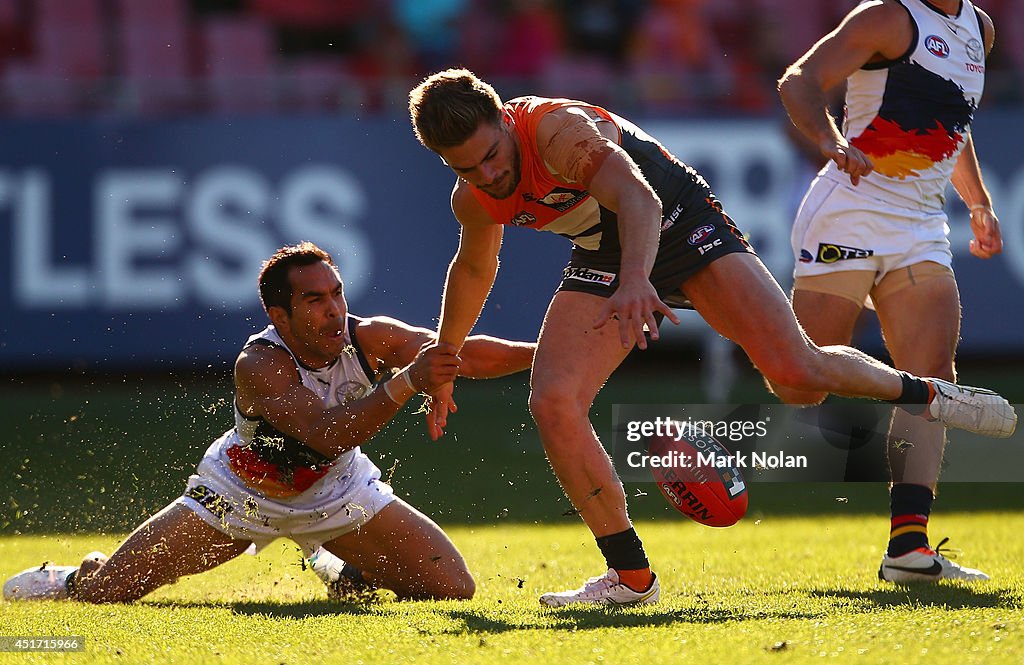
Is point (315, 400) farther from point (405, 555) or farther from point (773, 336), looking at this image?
point (773, 336)

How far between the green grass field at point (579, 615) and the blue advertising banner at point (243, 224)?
13.7ft

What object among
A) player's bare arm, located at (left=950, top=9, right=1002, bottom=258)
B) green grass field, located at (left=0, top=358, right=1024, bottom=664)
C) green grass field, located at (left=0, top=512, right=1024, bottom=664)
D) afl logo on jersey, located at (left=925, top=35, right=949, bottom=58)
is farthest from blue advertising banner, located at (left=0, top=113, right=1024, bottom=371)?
afl logo on jersey, located at (left=925, top=35, right=949, bottom=58)

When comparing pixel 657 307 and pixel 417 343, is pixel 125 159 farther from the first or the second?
pixel 657 307

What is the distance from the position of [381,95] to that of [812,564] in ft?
21.6

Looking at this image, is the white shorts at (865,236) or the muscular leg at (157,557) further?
the white shorts at (865,236)

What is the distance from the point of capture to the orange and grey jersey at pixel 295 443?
585 cm

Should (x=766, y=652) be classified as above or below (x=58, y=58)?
below

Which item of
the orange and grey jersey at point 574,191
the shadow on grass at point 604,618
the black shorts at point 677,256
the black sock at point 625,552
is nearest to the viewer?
the shadow on grass at point 604,618

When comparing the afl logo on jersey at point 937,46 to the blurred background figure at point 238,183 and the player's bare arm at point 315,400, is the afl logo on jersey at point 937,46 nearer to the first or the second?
the player's bare arm at point 315,400

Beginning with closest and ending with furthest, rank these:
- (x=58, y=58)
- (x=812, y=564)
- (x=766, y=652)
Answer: (x=766, y=652) → (x=812, y=564) → (x=58, y=58)

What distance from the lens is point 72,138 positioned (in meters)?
11.3

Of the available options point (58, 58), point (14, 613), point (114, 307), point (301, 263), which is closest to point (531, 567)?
point (301, 263)

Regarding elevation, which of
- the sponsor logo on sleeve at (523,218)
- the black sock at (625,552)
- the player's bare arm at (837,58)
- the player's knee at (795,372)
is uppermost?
the player's bare arm at (837,58)

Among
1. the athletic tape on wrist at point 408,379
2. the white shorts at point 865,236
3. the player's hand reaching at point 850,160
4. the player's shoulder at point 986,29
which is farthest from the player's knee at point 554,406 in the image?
the player's shoulder at point 986,29
